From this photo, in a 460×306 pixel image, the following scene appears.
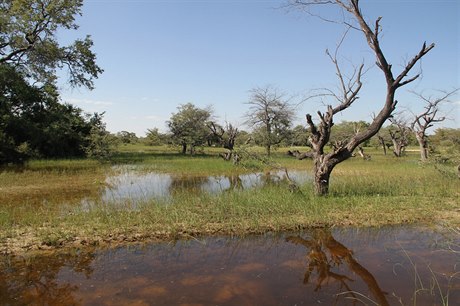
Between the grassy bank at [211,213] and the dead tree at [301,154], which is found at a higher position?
the dead tree at [301,154]

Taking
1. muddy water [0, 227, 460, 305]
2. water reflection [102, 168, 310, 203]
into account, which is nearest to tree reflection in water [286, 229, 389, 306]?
muddy water [0, 227, 460, 305]

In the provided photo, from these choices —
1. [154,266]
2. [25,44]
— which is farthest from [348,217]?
[25,44]

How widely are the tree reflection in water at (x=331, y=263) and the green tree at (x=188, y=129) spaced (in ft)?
103

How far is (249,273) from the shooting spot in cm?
529

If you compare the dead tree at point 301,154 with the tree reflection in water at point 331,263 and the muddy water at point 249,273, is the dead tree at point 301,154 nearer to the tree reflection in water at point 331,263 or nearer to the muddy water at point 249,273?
the tree reflection in water at point 331,263

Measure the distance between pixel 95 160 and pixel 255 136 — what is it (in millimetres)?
17588

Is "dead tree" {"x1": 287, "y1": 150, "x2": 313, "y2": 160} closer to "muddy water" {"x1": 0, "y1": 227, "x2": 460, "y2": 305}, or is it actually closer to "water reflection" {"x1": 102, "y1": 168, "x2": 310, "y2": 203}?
"water reflection" {"x1": 102, "y1": 168, "x2": 310, "y2": 203}

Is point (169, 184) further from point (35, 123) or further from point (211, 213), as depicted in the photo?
point (35, 123)

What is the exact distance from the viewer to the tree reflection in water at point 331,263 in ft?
15.5

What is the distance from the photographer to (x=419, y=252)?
20.6 feet

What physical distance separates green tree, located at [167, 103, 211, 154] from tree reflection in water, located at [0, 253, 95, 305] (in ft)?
105

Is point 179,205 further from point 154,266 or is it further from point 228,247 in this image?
point 154,266

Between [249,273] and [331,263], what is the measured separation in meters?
1.48

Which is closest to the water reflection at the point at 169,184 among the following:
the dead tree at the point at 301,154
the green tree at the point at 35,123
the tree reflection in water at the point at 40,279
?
the dead tree at the point at 301,154
